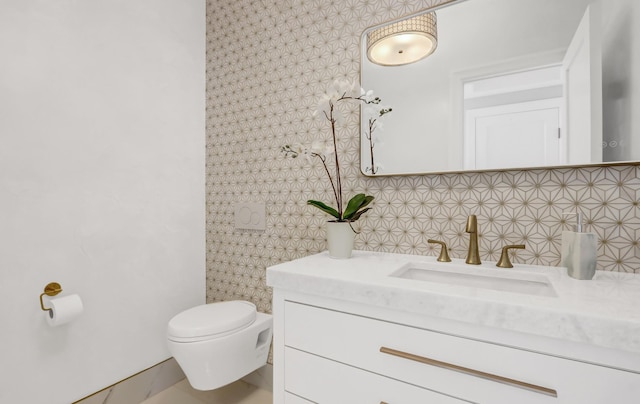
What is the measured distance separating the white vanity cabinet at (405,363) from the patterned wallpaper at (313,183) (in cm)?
49

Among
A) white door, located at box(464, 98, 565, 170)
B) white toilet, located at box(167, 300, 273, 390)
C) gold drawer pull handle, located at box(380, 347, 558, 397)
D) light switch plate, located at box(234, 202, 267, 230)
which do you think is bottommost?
white toilet, located at box(167, 300, 273, 390)

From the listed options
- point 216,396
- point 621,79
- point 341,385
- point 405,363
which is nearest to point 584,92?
point 621,79

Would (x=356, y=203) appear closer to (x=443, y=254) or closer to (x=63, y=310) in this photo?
(x=443, y=254)

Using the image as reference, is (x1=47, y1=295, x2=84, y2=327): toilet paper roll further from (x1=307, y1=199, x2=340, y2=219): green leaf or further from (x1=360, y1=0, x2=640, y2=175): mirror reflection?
(x1=360, y1=0, x2=640, y2=175): mirror reflection

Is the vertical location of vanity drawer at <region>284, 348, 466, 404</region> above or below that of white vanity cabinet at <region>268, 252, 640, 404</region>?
below

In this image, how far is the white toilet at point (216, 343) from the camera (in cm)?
120

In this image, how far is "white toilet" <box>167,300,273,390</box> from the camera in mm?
1200

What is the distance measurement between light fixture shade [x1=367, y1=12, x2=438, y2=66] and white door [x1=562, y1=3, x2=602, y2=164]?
0.43 metres

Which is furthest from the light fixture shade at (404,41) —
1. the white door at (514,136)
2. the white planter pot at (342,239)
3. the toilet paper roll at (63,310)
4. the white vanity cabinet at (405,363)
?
the toilet paper roll at (63,310)

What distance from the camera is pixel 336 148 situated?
1.36m

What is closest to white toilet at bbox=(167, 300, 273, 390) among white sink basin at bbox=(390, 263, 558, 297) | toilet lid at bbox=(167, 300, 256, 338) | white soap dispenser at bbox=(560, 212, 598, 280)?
toilet lid at bbox=(167, 300, 256, 338)

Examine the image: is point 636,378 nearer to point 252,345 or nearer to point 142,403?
point 252,345

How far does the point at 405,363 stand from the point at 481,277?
0.40 meters

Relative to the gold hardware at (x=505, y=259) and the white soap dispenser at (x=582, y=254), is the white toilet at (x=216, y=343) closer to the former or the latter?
the gold hardware at (x=505, y=259)
